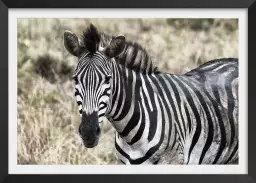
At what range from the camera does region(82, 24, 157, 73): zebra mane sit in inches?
414

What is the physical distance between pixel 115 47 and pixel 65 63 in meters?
0.35

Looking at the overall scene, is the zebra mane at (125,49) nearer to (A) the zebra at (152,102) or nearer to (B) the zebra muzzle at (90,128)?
(A) the zebra at (152,102)

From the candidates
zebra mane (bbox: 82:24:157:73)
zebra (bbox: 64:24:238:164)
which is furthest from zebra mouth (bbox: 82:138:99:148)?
zebra mane (bbox: 82:24:157:73)

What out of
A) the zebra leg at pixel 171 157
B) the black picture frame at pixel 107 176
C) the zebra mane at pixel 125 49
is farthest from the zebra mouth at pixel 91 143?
the zebra mane at pixel 125 49

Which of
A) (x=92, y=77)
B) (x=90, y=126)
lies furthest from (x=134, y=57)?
(x=90, y=126)

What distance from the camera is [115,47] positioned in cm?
1050

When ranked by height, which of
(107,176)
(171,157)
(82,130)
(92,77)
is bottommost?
(107,176)

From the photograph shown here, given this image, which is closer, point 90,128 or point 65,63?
point 90,128

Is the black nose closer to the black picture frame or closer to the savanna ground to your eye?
the savanna ground

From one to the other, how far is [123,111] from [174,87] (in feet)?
1.28

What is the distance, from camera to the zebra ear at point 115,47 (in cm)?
1048

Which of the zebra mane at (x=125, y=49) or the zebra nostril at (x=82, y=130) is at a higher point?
the zebra mane at (x=125, y=49)

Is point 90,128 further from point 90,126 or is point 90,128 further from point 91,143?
point 91,143
